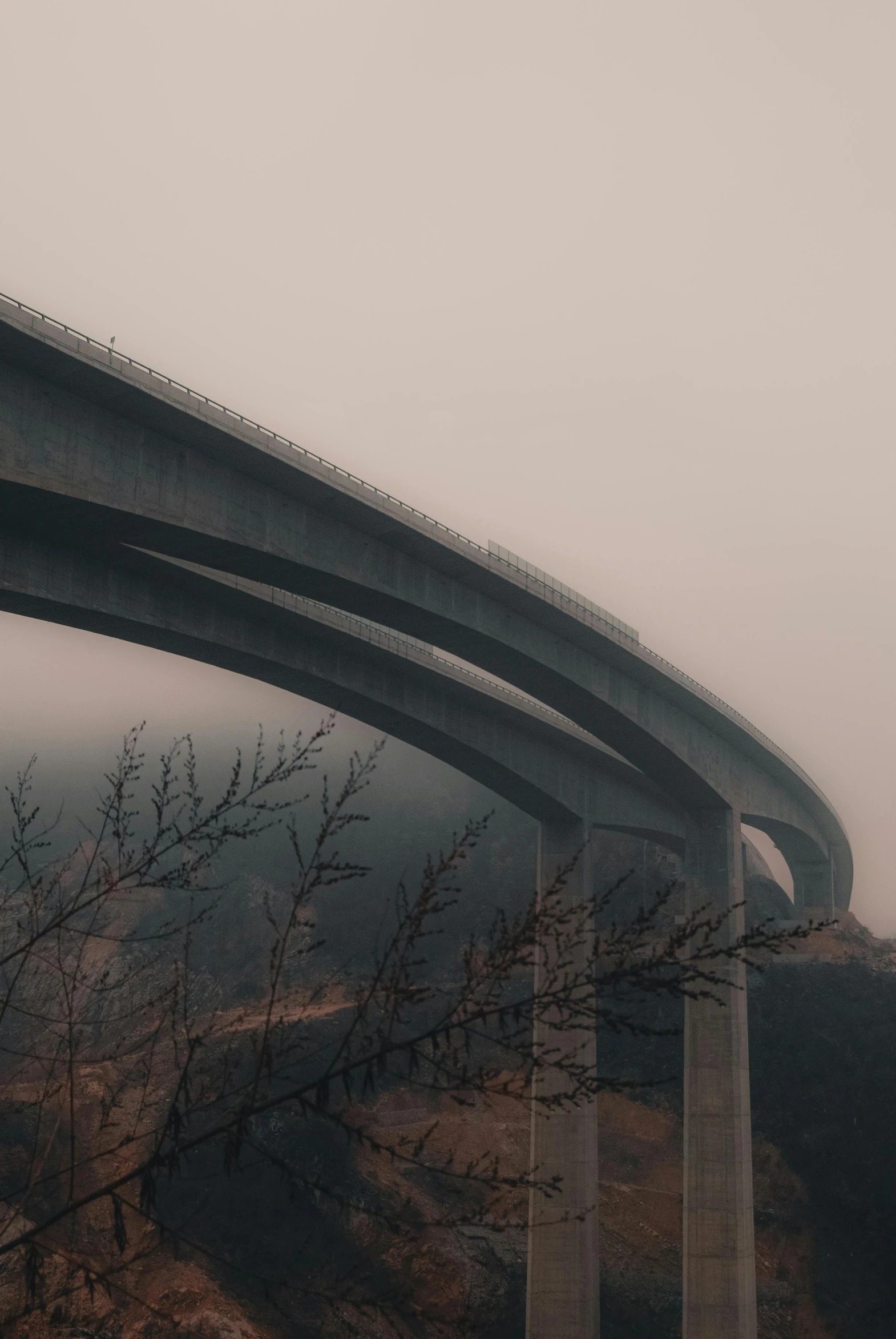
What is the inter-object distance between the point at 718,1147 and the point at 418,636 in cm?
2304

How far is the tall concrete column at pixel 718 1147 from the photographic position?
135 ft

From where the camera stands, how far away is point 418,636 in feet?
114

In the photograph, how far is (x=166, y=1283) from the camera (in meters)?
45.9

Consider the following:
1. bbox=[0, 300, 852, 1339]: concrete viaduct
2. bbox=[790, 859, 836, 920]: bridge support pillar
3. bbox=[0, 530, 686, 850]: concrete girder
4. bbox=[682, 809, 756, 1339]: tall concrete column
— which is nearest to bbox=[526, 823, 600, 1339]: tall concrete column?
bbox=[0, 300, 852, 1339]: concrete viaduct

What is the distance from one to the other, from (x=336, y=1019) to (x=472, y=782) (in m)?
32.5

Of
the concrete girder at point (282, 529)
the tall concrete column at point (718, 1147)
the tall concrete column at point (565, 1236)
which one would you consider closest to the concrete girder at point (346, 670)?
the concrete girder at point (282, 529)

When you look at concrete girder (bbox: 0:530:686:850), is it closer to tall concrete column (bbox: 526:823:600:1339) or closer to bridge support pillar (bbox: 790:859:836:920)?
tall concrete column (bbox: 526:823:600:1339)

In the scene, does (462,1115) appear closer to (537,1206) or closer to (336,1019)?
(336,1019)

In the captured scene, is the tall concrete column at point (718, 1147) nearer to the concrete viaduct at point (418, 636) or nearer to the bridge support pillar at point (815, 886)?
the concrete viaduct at point (418, 636)

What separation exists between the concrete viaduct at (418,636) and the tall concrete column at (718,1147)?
8cm

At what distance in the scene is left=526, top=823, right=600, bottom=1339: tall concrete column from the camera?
4197 centimetres

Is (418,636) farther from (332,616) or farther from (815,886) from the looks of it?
(815,886)

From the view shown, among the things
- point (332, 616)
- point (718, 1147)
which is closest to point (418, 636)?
point (332, 616)

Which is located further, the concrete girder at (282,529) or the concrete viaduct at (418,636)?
the concrete viaduct at (418,636)
